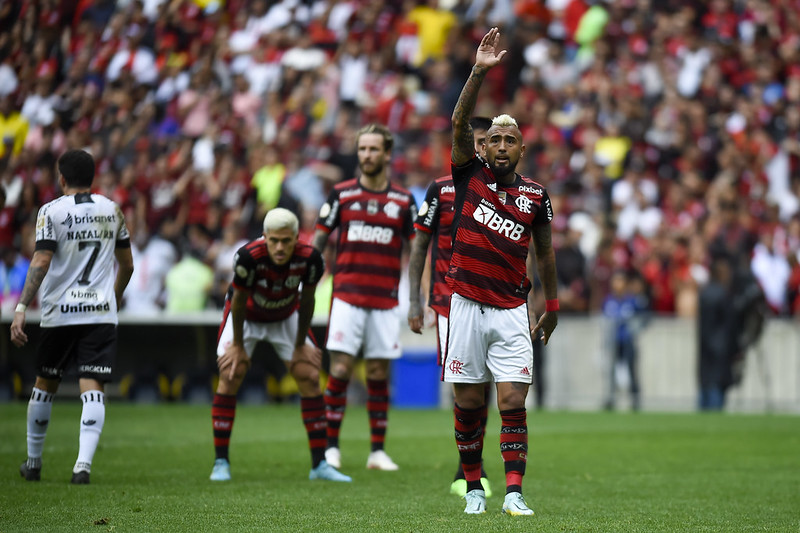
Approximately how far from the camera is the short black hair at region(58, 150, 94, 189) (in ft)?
29.9

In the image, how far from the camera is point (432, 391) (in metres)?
19.4

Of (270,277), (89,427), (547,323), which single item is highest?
(270,277)

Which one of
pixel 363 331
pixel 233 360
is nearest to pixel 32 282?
pixel 233 360

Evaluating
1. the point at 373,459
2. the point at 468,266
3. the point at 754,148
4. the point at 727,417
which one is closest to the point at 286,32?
the point at 754,148

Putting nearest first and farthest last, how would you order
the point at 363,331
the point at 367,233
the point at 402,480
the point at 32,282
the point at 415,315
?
1. the point at 415,315
2. the point at 32,282
3. the point at 402,480
4. the point at 367,233
5. the point at 363,331

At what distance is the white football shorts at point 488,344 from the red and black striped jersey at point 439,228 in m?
1.09

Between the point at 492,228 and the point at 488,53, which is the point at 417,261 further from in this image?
the point at 488,53

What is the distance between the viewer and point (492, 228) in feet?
24.7

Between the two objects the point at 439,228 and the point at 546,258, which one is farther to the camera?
the point at 439,228

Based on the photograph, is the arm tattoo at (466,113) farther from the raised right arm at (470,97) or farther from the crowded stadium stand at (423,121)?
the crowded stadium stand at (423,121)

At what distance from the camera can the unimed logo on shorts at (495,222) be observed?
7523 mm

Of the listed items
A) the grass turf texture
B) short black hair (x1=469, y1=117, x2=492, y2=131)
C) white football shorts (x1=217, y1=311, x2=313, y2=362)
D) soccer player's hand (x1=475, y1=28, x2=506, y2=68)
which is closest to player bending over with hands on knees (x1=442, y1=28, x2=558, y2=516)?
soccer player's hand (x1=475, y1=28, x2=506, y2=68)

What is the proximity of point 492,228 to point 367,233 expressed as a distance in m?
3.51

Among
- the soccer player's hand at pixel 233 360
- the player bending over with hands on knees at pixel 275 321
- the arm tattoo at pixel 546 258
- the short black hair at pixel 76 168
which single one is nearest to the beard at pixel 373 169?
the player bending over with hands on knees at pixel 275 321
